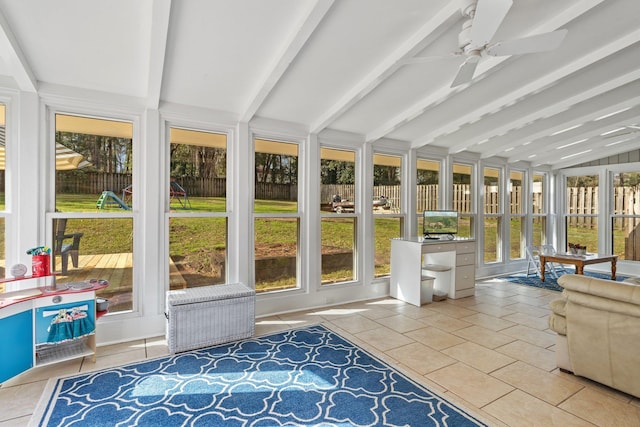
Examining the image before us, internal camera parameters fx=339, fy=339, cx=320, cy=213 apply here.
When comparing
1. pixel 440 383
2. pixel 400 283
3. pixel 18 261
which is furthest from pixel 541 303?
pixel 18 261

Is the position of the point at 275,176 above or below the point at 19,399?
above

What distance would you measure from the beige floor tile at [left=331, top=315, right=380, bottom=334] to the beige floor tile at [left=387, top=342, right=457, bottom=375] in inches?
24.3

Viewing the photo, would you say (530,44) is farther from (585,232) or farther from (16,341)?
(585,232)

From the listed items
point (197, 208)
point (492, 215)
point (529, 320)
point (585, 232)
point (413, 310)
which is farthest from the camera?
point (585, 232)

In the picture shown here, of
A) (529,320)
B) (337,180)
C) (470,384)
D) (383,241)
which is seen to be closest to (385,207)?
(383,241)

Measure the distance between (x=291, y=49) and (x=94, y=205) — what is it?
256 cm

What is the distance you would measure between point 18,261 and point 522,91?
18.1 feet

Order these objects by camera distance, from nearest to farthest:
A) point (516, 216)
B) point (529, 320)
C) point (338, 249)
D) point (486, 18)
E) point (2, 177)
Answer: point (486, 18) → point (2, 177) → point (529, 320) → point (338, 249) → point (516, 216)

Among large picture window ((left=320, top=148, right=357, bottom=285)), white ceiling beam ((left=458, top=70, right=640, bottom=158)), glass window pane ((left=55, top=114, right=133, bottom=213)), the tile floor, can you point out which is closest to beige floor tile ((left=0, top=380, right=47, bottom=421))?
the tile floor

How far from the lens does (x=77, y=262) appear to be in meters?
3.50

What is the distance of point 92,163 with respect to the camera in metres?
3.53

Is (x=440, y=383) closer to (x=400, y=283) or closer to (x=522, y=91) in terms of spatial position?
(x=400, y=283)

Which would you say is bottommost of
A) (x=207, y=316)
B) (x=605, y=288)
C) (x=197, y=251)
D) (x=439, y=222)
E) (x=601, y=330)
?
(x=207, y=316)

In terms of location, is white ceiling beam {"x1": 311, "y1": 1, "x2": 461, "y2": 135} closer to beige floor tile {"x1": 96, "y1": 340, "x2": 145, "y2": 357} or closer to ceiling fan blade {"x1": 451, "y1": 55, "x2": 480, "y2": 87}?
ceiling fan blade {"x1": 451, "y1": 55, "x2": 480, "y2": 87}
